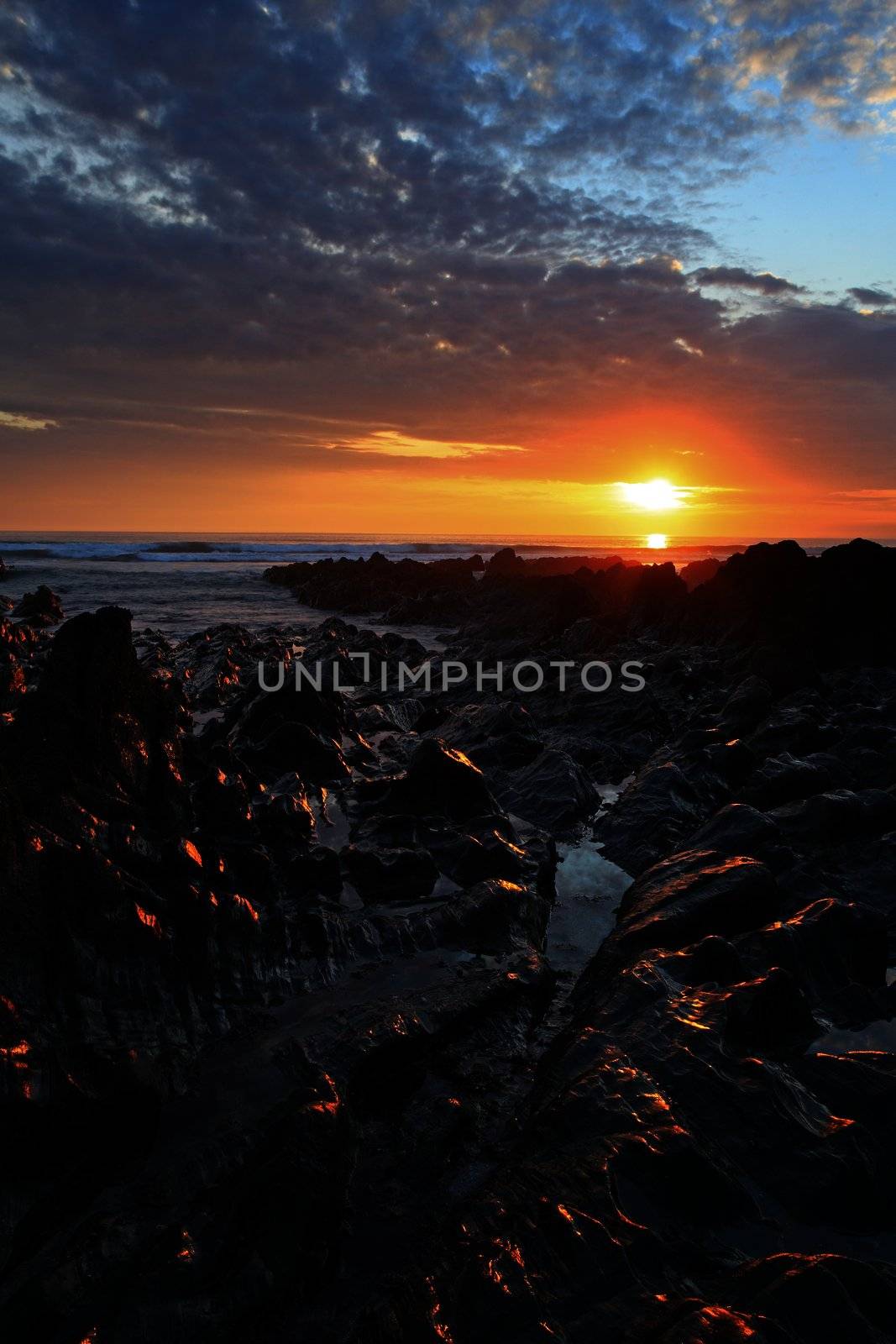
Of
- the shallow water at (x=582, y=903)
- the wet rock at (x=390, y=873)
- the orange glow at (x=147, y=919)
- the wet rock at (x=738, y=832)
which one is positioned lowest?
the shallow water at (x=582, y=903)

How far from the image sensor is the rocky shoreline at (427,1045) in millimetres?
2225

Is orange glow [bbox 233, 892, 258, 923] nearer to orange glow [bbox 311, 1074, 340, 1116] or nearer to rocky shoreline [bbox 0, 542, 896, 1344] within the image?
rocky shoreline [bbox 0, 542, 896, 1344]

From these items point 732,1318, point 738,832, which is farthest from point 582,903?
point 732,1318

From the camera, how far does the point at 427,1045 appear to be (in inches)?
134

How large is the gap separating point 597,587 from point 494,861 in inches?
595

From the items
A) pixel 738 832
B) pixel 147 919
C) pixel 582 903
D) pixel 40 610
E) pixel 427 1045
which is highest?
pixel 40 610

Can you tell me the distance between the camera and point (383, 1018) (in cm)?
344

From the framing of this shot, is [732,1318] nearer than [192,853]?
Yes

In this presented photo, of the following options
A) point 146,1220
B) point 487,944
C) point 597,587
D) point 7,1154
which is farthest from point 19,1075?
point 597,587

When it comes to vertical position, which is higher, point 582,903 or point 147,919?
point 147,919

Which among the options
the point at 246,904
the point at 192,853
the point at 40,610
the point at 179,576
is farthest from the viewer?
the point at 179,576

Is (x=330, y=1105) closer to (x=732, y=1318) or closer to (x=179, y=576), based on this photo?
(x=732, y=1318)

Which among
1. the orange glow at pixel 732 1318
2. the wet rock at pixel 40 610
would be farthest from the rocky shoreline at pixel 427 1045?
the wet rock at pixel 40 610

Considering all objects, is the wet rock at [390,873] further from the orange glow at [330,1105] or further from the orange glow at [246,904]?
the orange glow at [330,1105]
